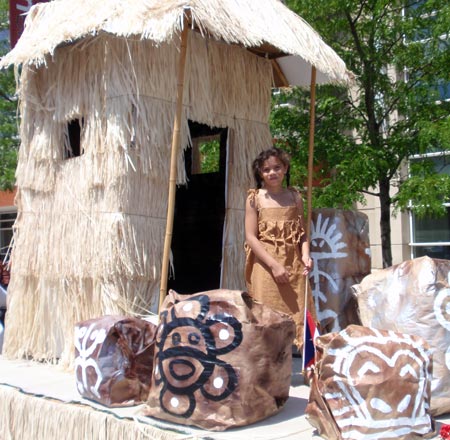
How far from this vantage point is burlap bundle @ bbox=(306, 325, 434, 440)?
280cm

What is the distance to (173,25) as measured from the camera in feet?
12.5

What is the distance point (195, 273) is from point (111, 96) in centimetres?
221

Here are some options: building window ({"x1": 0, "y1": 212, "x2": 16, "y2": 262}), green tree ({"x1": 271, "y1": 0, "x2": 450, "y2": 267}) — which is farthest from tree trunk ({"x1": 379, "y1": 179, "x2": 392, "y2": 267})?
building window ({"x1": 0, "y1": 212, "x2": 16, "y2": 262})

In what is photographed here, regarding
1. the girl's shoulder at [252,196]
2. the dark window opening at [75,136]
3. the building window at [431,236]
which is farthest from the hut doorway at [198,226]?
the building window at [431,236]

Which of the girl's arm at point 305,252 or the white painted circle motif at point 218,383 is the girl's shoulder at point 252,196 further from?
→ the white painted circle motif at point 218,383

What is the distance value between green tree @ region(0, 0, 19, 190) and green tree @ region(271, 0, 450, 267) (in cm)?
507

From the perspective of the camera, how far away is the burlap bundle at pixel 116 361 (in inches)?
141

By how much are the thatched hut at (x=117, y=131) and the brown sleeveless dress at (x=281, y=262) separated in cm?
74

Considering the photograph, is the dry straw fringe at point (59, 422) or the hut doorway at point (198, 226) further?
the hut doorway at point (198, 226)

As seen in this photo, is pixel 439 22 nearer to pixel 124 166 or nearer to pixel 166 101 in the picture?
pixel 166 101

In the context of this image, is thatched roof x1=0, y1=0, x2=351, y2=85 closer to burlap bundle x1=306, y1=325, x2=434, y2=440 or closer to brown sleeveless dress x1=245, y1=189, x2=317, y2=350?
brown sleeveless dress x1=245, y1=189, x2=317, y2=350

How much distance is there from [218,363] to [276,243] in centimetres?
118

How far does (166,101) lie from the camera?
4.57 meters

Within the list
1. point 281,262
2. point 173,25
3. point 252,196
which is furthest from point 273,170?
point 173,25
